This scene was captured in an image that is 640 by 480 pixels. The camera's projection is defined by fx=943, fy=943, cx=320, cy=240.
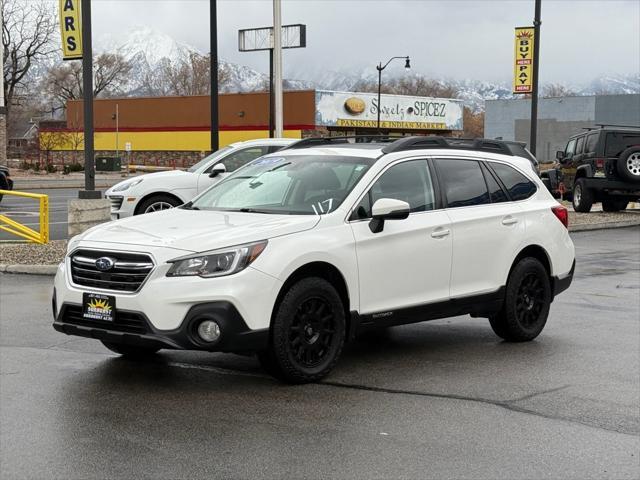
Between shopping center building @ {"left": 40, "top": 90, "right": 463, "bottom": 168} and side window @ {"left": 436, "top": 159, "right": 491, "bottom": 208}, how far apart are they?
57264 millimetres

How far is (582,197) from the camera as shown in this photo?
84.3ft

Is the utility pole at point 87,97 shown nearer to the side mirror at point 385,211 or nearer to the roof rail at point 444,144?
the roof rail at point 444,144

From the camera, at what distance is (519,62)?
29578 mm

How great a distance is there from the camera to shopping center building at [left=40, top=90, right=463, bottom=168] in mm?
66625

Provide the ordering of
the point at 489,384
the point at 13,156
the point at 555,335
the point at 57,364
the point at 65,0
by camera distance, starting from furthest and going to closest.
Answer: the point at 13,156
the point at 65,0
the point at 555,335
the point at 57,364
the point at 489,384

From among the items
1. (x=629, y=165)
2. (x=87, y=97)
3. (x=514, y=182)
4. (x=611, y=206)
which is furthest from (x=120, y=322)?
(x=611, y=206)

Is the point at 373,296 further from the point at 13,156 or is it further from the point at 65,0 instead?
the point at 13,156

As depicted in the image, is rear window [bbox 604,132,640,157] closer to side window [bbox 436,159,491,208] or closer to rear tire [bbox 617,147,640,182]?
rear tire [bbox 617,147,640,182]

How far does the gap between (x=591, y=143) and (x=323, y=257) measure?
19.7 metres

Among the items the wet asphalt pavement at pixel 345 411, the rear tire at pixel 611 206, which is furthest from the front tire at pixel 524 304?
the rear tire at pixel 611 206

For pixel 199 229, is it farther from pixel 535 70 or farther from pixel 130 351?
pixel 535 70

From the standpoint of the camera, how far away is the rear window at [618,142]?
24594mm

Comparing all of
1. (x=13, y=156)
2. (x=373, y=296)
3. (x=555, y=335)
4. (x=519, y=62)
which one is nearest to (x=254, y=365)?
(x=373, y=296)

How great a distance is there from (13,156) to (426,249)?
90510 millimetres
